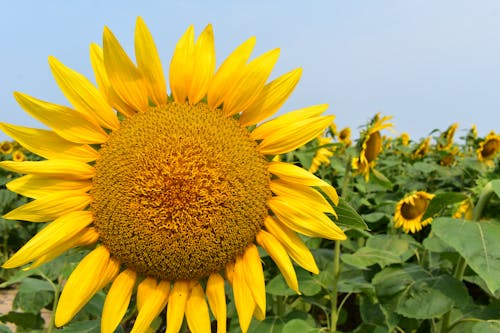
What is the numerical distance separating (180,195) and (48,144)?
503 millimetres

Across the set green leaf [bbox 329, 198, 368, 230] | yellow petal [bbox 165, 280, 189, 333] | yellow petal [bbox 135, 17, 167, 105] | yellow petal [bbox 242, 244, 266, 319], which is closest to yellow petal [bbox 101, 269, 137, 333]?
yellow petal [bbox 165, 280, 189, 333]

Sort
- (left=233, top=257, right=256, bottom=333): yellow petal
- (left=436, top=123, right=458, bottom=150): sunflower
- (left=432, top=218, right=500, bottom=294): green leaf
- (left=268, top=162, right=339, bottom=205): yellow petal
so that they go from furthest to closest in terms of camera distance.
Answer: (left=436, top=123, right=458, bottom=150): sunflower
(left=432, top=218, right=500, bottom=294): green leaf
(left=233, top=257, right=256, bottom=333): yellow petal
(left=268, top=162, right=339, bottom=205): yellow petal

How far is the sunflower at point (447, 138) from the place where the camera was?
26.2ft

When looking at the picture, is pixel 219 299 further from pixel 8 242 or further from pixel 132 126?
pixel 8 242

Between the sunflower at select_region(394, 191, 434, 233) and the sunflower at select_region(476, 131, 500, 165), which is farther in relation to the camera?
the sunflower at select_region(476, 131, 500, 165)

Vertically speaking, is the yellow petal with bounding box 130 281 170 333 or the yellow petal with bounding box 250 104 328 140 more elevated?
the yellow petal with bounding box 250 104 328 140

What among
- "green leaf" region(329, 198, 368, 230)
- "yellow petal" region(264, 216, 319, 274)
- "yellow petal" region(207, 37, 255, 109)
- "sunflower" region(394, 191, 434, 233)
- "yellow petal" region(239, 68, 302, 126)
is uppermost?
"yellow petal" region(207, 37, 255, 109)

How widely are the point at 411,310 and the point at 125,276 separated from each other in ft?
4.42

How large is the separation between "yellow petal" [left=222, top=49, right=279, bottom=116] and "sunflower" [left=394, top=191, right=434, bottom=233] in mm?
2747

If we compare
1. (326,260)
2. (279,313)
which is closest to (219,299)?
(279,313)

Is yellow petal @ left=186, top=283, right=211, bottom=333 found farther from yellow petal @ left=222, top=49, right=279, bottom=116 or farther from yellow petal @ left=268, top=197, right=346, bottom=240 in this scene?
yellow petal @ left=222, top=49, right=279, bottom=116

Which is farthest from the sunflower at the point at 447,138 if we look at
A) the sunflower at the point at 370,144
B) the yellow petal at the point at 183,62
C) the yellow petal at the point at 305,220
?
the yellow petal at the point at 183,62

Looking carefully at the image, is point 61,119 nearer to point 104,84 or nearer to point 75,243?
point 104,84

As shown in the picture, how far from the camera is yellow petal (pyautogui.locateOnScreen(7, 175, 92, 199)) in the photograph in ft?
4.79
